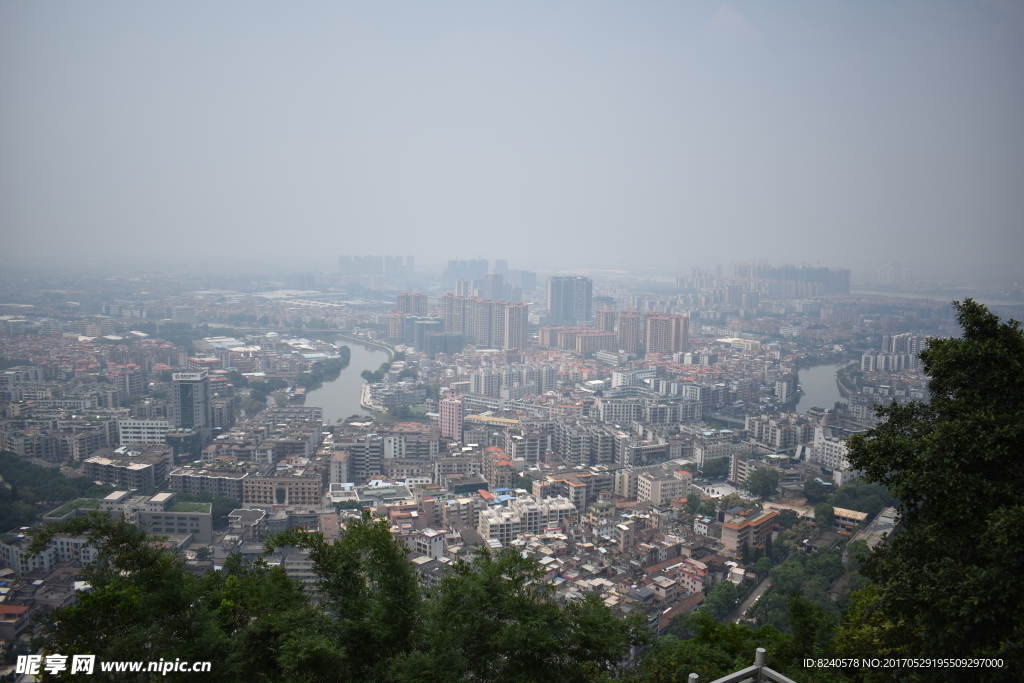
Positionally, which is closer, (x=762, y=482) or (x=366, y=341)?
(x=762, y=482)

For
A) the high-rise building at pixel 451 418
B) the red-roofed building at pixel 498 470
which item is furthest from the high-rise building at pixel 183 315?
the red-roofed building at pixel 498 470

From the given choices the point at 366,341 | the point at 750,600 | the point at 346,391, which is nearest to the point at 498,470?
the point at 750,600

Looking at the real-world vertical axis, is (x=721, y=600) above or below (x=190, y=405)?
below

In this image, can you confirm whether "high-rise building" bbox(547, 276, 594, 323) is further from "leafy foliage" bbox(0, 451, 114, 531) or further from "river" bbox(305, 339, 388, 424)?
"leafy foliage" bbox(0, 451, 114, 531)

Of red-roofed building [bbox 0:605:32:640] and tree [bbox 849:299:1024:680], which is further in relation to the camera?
red-roofed building [bbox 0:605:32:640]

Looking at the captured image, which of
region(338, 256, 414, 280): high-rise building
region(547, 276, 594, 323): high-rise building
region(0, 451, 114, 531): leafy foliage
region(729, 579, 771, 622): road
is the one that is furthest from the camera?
region(338, 256, 414, 280): high-rise building

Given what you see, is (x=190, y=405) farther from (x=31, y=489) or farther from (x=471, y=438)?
(x=471, y=438)

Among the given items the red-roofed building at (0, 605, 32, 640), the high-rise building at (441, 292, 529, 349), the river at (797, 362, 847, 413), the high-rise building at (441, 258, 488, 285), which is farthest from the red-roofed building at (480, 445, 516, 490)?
the high-rise building at (441, 258, 488, 285)
